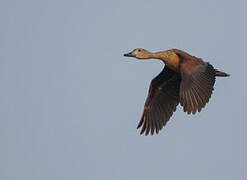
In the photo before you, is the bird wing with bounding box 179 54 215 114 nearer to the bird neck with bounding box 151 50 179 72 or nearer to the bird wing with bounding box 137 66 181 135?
the bird neck with bounding box 151 50 179 72

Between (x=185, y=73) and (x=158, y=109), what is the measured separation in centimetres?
248

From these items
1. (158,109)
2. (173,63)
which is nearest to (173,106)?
(158,109)

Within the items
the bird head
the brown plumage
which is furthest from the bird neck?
the bird head

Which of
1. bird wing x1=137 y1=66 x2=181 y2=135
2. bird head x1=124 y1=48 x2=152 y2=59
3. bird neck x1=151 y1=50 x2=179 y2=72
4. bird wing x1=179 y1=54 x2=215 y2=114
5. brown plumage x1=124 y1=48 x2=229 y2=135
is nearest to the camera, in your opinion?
bird wing x1=179 y1=54 x2=215 y2=114

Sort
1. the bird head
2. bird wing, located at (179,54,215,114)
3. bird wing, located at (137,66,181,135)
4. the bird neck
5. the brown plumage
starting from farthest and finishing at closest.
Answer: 1. bird wing, located at (137,66,181,135)
2. the bird head
3. the bird neck
4. the brown plumage
5. bird wing, located at (179,54,215,114)

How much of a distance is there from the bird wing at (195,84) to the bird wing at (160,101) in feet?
5.49

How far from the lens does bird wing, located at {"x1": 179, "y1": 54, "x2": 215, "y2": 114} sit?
1527 cm

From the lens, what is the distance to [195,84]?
612 inches

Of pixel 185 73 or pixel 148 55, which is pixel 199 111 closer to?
pixel 185 73

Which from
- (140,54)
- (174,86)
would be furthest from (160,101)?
(140,54)

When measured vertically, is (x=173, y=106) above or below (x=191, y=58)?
below

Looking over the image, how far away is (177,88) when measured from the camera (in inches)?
716

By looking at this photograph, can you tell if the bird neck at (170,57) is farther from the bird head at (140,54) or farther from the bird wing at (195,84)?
the bird wing at (195,84)

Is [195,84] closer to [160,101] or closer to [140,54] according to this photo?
[140,54]
